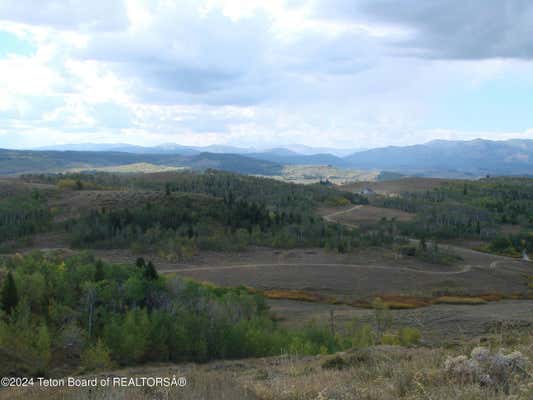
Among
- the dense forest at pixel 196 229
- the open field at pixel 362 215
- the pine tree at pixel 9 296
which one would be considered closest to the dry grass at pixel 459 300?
the dense forest at pixel 196 229

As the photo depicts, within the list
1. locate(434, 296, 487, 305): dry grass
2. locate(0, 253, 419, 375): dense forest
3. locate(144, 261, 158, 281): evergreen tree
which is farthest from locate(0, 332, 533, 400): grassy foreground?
locate(434, 296, 487, 305): dry grass

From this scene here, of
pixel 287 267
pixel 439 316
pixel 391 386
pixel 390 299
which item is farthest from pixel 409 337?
pixel 287 267

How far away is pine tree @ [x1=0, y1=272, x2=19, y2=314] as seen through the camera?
3203 cm

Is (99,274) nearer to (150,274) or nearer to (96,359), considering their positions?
(150,274)

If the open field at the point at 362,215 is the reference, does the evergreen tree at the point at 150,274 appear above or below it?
above

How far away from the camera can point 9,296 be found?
3231 centimetres

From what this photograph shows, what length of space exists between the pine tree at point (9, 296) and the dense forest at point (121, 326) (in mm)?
56

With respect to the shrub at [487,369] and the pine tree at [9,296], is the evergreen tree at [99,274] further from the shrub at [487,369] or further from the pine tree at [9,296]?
the shrub at [487,369]

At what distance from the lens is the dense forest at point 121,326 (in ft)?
93.7

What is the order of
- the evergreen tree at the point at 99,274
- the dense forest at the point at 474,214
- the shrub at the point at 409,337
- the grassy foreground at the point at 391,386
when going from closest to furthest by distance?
the grassy foreground at the point at 391,386 → the shrub at the point at 409,337 → the evergreen tree at the point at 99,274 → the dense forest at the point at 474,214

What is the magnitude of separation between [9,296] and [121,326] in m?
7.32

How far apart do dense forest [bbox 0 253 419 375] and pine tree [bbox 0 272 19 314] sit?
0.19 feet

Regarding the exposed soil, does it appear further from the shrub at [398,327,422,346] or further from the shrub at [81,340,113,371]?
the shrub at [81,340,113,371]

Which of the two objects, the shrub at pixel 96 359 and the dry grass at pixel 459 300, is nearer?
the shrub at pixel 96 359
